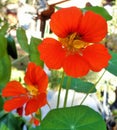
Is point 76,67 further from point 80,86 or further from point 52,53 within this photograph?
point 80,86

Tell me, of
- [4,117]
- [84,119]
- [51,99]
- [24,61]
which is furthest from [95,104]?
[84,119]

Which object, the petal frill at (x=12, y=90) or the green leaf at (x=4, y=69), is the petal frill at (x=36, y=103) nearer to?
the petal frill at (x=12, y=90)

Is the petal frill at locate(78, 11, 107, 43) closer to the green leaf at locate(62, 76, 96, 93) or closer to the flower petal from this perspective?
the flower petal

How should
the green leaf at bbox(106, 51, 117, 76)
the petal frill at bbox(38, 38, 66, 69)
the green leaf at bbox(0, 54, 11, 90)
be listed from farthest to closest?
the green leaf at bbox(0, 54, 11, 90), the green leaf at bbox(106, 51, 117, 76), the petal frill at bbox(38, 38, 66, 69)

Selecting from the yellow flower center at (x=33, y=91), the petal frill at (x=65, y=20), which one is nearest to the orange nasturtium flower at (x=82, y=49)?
the petal frill at (x=65, y=20)

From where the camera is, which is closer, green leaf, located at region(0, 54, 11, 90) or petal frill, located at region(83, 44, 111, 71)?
petal frill, located at region(83, 44, 111, 71)

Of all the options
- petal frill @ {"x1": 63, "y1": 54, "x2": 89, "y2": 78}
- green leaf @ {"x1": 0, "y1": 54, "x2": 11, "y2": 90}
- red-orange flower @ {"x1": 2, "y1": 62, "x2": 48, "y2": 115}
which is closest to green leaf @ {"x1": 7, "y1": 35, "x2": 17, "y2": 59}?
green leaf @ {"x1": 0, "y1": 54, "x2": 11, "y2": 90}
